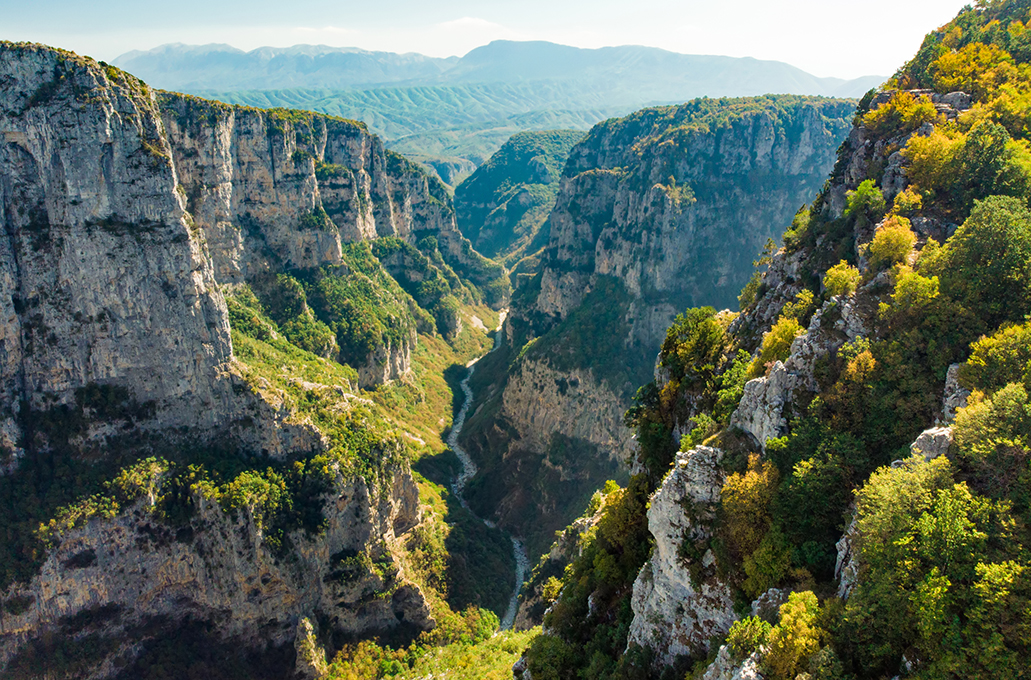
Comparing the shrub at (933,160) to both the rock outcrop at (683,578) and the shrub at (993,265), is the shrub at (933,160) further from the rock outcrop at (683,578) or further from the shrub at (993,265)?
the rock outcrop at (683,578)

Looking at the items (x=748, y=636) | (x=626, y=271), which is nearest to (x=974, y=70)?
(x=748, y=636)

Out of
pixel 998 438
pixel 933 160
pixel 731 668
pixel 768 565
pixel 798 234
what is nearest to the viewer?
pixel 998 438

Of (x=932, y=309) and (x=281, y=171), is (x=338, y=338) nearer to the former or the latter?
(x=281, y=171)

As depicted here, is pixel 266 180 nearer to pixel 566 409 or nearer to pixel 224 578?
pixel 566 409

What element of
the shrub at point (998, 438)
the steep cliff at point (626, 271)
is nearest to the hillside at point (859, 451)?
the shrub at point (998, 438)

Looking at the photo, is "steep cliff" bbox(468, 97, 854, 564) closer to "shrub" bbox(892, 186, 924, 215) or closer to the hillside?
the hillside

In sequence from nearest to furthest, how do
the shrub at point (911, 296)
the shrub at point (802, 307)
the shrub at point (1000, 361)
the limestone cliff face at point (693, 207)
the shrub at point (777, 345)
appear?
the shrub at point (1000, 361), the shrub at point (911, 296), the shrub at point (777, 345), the shrub at point (802, 307), the limestone cliff face at point (693, 207)

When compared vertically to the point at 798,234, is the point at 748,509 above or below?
below

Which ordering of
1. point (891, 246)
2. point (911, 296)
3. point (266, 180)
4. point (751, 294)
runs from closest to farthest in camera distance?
point (911, 296)
point (891, 246)
point (751, 294)
point (266, 180)
